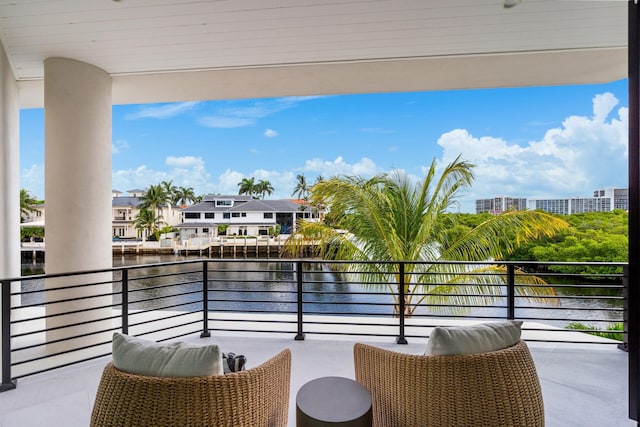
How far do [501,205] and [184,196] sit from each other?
40.6 meters

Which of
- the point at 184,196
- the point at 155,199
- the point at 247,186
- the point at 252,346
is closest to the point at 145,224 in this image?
the point at 155,199

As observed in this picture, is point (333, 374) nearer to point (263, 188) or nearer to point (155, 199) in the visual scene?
point (155, 199)

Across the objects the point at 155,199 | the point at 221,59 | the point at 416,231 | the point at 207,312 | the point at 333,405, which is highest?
the point at 221,59

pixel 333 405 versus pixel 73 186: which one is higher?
pixel 73 186

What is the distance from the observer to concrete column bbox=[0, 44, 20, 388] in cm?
278

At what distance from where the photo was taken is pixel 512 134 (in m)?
20.4

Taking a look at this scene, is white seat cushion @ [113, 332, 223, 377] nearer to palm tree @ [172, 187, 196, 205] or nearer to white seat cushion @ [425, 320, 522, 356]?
white seat cushion @ [425, 320, 522, 356]

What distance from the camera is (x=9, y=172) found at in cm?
297

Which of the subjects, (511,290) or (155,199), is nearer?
(511,290)

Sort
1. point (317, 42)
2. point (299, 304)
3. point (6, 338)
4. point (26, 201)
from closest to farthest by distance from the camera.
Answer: point (6, 338)
point (317, 42)
point (299, 304)
point (26, 201)

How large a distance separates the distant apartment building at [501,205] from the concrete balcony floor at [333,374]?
5.93ft

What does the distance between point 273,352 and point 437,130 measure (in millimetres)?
21009

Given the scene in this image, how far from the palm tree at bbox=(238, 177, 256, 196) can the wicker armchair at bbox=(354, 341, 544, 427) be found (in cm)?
4101

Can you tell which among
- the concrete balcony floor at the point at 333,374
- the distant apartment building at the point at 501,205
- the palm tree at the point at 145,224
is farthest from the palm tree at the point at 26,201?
the distant apartment building at the point at 501,205
